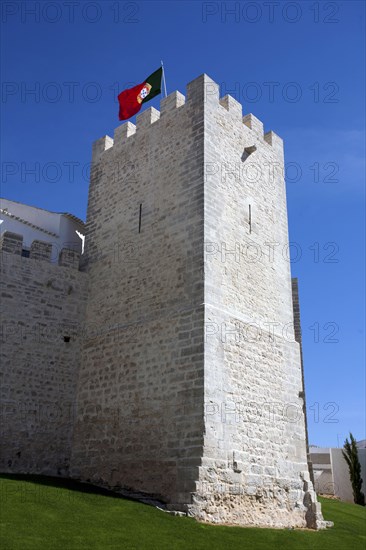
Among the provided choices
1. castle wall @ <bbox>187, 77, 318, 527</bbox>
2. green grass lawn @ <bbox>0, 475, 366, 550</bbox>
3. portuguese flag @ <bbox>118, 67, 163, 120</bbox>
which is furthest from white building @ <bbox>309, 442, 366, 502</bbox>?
portuguese flag @ <bbox>118, 67, 163, 120</bbox>

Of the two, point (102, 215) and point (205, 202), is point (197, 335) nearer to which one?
point (205, 202)

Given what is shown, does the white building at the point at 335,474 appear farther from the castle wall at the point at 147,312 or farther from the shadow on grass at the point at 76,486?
the shadow on grass at the point at 76,486

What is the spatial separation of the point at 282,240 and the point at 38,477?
25.2 feet

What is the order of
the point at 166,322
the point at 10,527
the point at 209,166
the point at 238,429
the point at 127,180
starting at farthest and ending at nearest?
the point at 127,180 → the point at 209,166 → the point at 166,322 → the point at 238,429 → the point at 10,527

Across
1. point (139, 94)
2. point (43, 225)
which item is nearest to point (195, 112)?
point (139, 94)

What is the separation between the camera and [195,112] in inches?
495

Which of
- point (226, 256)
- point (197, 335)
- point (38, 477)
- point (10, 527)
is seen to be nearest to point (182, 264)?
point (226, 256)

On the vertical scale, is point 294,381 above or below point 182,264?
below

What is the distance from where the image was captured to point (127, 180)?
45.1 ft

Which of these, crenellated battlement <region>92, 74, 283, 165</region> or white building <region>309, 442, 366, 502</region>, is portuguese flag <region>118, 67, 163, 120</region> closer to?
crenellated battlement <region>92, 74, 283, 165</region>

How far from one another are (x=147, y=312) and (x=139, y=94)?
6.11m

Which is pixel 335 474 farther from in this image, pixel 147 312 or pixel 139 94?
pixel 139 94

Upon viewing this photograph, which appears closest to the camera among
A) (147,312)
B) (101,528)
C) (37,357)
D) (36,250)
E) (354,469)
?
(101,528)

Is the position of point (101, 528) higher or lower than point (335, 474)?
lower
